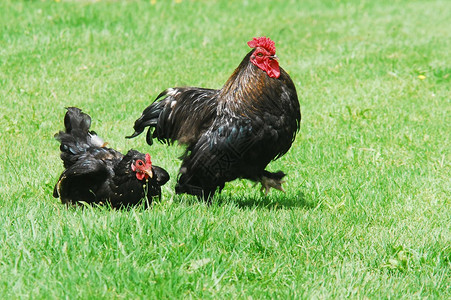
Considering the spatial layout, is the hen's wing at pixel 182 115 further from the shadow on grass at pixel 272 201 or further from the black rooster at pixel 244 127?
the shadow on grass at pixel 272 201

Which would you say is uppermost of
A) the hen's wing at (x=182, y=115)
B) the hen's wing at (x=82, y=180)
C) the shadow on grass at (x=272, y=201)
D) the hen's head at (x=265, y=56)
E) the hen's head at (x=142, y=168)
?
the hen's head at (x=265, y=56)

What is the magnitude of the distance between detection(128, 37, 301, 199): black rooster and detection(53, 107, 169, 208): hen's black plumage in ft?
1.29

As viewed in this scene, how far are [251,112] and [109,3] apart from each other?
8.75 meters

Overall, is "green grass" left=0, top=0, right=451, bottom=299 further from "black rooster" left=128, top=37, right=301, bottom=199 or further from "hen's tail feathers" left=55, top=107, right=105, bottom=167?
"hen's tail feathers" left=55, top=107, right=105, bottom=167

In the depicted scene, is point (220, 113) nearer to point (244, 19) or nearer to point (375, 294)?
point (375, 294)

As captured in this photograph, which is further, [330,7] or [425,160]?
[330,7]

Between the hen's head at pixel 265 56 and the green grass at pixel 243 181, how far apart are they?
1199mm

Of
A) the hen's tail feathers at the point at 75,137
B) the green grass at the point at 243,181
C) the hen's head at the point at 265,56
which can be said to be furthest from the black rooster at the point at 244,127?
the hen's tail feathers at the point at 75,137

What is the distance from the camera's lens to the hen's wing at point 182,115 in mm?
5504

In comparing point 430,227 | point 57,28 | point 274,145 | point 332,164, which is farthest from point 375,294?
point 57,28

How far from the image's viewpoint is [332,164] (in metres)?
6.44

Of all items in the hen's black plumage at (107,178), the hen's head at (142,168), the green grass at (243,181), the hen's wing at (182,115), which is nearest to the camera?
the green grass at (243,181)

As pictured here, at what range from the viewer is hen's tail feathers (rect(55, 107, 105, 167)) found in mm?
5621

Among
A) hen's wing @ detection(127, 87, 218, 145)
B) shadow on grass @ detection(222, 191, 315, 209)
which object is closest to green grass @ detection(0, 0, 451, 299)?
shadow on grass @ detection(222, 191, 315, 209)
